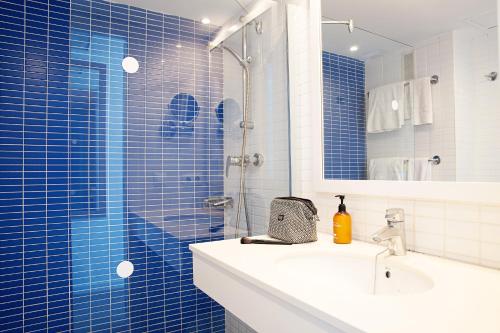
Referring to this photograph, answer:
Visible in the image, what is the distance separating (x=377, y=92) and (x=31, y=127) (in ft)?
5.34

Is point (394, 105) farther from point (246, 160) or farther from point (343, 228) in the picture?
point (246, 160)

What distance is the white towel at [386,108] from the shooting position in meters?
1.11

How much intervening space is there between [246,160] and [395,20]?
1.06 metres

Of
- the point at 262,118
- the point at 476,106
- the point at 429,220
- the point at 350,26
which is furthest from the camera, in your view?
the point at 262,118

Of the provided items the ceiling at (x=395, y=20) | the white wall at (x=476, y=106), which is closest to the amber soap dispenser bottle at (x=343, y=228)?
the white wall at (x=476, y=106)

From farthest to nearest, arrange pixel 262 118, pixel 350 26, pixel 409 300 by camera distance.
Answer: pixel 262 118, pixel 350 26, pixel 409 300

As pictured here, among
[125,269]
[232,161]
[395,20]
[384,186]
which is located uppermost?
[395,20]

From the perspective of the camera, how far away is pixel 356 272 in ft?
3.38

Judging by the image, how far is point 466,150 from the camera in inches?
35.3

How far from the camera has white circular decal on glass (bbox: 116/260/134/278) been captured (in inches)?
67.4

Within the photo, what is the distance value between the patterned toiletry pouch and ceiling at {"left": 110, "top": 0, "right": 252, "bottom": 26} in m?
1.25

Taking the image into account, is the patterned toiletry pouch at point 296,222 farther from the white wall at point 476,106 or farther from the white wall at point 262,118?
the white wall at point 476,106

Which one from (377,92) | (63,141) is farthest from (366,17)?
(63,141)

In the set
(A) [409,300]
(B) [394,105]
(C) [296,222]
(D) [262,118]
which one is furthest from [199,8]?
(A) [409,300]
